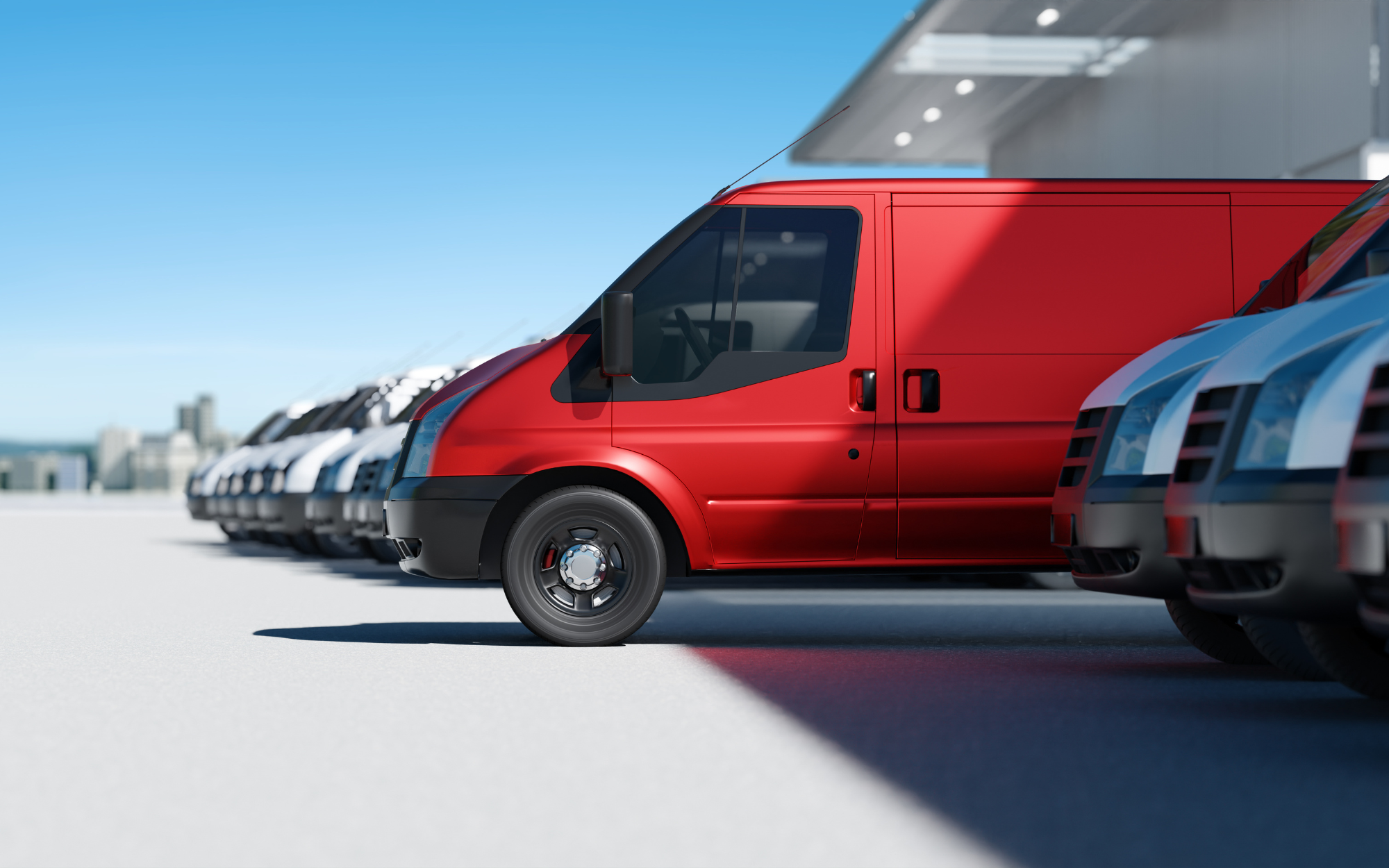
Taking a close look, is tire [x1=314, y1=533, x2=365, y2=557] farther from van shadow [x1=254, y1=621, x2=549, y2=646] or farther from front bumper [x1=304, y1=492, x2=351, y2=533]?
van shadow [x1=254, y1=621, x2=549, y2=646]

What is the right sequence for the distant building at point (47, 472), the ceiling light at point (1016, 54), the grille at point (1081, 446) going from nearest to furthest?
the grille at point (1081, 446)
the ceiling light at point (1016, 54)
the distant building at point (47, 472)

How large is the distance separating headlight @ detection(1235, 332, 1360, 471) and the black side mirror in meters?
1.17

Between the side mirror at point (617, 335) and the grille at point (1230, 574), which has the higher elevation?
the side mirror at point (617, 335)

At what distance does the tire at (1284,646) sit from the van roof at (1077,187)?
241cm

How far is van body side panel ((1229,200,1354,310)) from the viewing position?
27.2ft

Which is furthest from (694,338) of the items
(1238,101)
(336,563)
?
(1238,101)

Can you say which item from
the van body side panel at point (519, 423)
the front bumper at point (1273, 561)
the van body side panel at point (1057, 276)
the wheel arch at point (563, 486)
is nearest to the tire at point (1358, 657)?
the front bumper at point (1273, 561)

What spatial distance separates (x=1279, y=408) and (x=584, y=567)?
11.8 ft

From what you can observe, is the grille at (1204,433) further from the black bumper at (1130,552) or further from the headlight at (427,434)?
the headlight at (427,434)

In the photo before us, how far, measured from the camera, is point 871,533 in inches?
315

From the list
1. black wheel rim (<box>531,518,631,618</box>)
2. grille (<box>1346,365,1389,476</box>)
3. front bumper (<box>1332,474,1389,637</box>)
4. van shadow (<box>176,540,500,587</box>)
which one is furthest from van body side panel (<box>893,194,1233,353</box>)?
van shadow (<box>176,540,500,587</box>)

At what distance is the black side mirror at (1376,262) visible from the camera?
646 cm

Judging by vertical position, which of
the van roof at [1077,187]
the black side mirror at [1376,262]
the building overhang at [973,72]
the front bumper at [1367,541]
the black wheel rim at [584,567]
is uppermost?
the building overhang at [973,72]

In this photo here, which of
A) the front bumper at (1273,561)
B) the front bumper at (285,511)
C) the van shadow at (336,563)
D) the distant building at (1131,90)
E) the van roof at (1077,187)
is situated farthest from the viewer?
the distant building at (1131,90)
